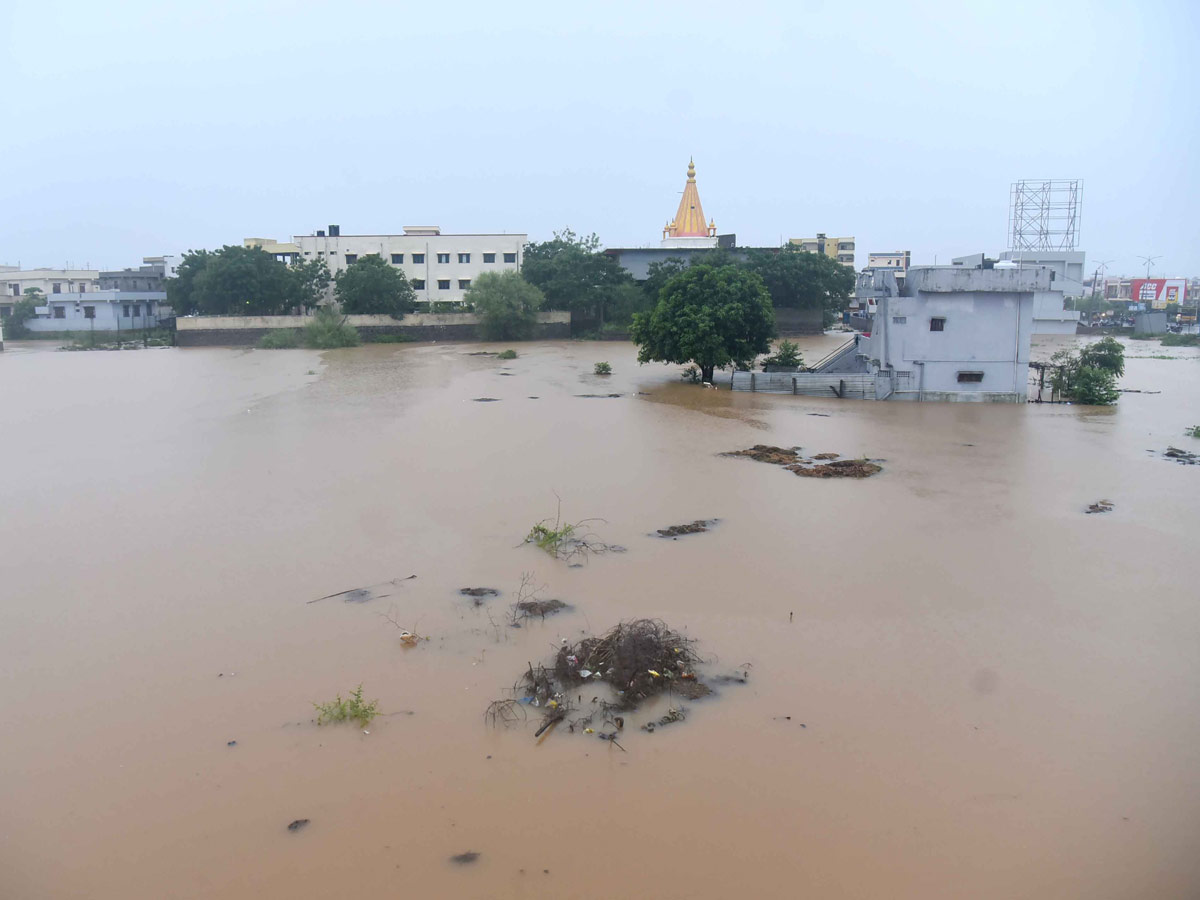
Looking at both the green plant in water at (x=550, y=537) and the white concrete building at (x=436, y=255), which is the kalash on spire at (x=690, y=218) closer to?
the white concrete building at (x=436, y=255)

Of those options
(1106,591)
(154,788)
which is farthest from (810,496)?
(154,788)

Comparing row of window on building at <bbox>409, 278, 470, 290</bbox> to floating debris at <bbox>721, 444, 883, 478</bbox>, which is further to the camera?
row of window on building at <bbox>409, 278, 470, 290</bbox>

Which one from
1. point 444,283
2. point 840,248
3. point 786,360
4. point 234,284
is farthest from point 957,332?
point 840,248

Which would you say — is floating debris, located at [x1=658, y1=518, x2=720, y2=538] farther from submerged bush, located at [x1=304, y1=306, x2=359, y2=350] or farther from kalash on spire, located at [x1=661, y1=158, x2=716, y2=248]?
kalash on spire, located at [x1=661, y1=158, x2=716, y2=248]

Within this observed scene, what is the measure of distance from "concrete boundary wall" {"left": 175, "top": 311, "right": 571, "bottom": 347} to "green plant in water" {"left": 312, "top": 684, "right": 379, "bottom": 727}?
3226 cm

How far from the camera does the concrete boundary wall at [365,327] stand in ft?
119

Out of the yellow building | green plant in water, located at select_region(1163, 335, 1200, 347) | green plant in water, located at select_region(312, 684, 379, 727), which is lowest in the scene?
green plant in water, located at select_region(312, 684, 379, 727)

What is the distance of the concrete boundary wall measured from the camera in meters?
36.3

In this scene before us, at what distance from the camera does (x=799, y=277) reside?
37.3 meters

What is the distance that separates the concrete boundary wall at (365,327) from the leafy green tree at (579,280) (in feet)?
3.23

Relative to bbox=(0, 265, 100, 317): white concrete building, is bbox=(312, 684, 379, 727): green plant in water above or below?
below

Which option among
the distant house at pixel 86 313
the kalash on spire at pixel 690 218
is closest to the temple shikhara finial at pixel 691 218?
the kalash on spire at pixel 690 218

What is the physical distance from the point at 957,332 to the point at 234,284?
2879 centimetres

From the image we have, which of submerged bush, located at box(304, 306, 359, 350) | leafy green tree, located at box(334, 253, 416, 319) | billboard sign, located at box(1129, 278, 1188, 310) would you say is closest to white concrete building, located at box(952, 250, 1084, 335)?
billboard sign, located at box(1129, 278, 1188, 310)
